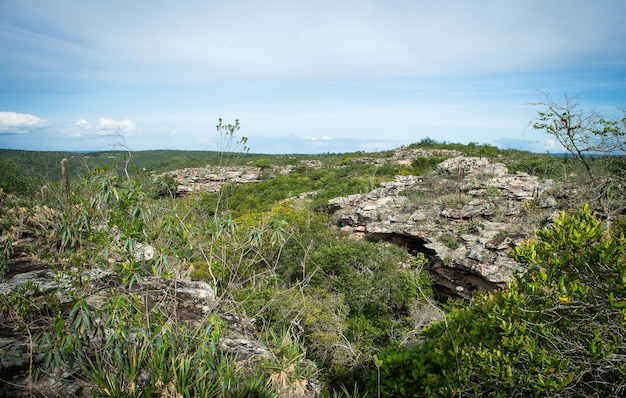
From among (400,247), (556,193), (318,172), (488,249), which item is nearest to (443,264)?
(488,249)

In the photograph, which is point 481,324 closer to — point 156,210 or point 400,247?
point 156,210

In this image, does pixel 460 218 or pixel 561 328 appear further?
pixel 460 218

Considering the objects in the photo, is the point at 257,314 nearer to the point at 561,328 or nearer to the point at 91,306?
the point at 91,306

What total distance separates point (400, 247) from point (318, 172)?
15999mm

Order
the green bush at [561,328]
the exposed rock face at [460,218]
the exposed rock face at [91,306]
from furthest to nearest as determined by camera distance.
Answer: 1. the exposed rock face at [460,218]
2. the exposed rock face at [91,306]
3. the green bush at [561,328]

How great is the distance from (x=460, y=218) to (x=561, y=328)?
362 inches

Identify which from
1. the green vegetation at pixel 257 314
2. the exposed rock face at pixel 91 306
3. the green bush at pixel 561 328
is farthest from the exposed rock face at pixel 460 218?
the exposed rock face at pixel 91 306

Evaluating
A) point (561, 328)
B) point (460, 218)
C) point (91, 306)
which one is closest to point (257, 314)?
point (91, 306)

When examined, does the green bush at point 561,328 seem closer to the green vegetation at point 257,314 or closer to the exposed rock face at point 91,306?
the green vegetation at point 257,314

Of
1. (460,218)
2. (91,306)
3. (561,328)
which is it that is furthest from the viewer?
(460,218)

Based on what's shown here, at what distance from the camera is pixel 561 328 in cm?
271

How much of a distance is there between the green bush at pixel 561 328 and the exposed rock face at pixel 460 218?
5.55 m

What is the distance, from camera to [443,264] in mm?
9633

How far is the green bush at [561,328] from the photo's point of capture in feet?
7.80
